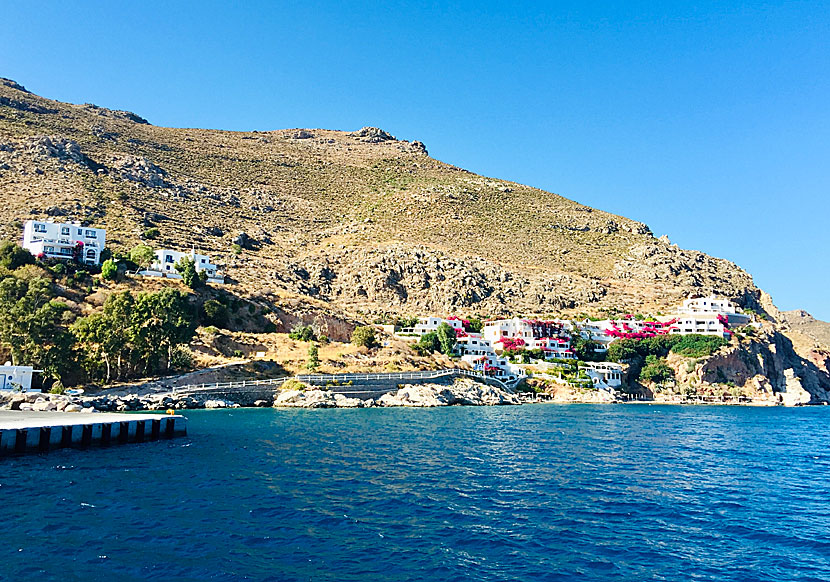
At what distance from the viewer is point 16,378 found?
64.6m

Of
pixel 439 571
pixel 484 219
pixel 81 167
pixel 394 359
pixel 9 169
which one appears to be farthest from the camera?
pixel 484 219

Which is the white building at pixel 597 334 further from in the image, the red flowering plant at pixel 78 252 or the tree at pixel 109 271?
the red flowering plant at pixel 78 252

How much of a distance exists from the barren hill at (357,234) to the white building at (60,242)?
14494mm

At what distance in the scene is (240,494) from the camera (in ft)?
92.0

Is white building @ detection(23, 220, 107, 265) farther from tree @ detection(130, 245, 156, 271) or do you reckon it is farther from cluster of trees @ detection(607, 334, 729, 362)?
cluster of trees @ detection(607, 334, 729, 362)

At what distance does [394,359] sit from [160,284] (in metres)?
40.6

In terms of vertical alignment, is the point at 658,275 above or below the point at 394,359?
above

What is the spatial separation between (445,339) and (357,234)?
65710 mm

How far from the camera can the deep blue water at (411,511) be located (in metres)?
19.5

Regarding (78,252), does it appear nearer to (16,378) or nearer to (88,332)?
(88,332)

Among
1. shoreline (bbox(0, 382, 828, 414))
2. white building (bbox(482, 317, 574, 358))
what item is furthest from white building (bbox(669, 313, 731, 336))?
white building (bbox(482, 317, 574, 358))

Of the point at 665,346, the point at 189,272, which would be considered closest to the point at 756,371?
the point at 665,346

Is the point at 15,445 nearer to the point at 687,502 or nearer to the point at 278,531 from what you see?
the point at 278,531

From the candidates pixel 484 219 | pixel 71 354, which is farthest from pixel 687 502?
pixel 484 219
